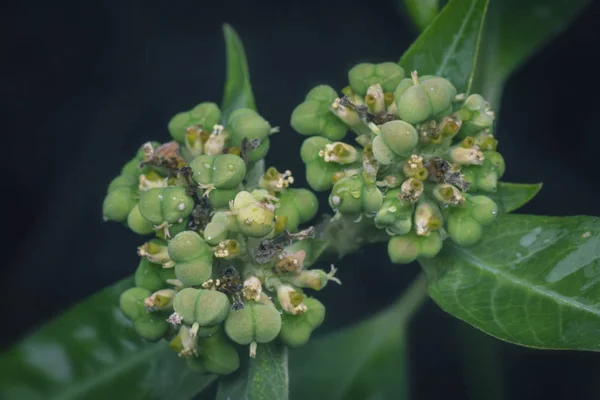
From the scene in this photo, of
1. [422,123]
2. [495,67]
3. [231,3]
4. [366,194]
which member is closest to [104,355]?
[366,194]

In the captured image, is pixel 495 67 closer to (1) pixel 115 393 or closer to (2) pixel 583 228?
(2) pixel 583 228

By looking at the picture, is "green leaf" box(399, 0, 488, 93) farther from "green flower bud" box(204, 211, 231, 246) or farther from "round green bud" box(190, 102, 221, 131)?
"green flower bud" box(204, 211, 231, 246)

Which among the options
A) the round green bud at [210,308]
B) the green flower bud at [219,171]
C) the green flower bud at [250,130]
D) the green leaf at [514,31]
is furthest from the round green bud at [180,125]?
the green leaf at [514,31]

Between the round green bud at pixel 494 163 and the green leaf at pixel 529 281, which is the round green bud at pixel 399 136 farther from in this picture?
the green leaf at pixel 529 281

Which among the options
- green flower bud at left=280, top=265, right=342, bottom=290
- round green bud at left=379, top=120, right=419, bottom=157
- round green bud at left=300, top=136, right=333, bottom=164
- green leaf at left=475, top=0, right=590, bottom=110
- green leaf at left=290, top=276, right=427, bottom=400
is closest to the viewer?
round green bud at left=379, top=120, right=419, bottom=157

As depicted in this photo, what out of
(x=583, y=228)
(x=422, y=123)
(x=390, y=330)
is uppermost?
(x=422, y=123)

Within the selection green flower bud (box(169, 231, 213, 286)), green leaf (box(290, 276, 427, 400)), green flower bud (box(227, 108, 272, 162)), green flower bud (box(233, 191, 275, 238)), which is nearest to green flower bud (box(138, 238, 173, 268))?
green flower bud (box(169, 231, 213, 286))

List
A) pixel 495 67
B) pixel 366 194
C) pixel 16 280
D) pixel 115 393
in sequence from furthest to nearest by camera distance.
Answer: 1. pixel 16 280
2. pixel 495 67
3. pixel 115 393
4. pixel 366 194

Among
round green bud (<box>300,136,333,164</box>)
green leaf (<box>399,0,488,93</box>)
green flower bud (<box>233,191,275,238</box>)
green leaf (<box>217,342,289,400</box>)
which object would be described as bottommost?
green leaf (<box>217,342,289,400</box>)
